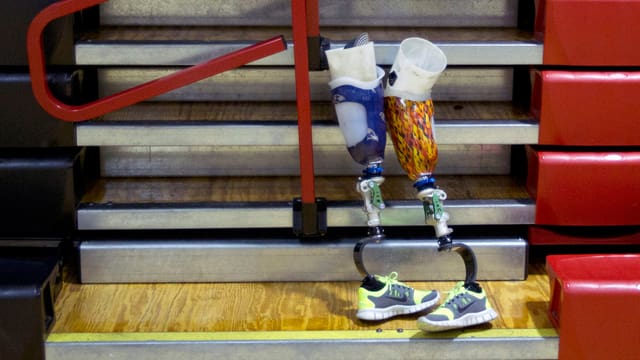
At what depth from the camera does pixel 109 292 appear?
3.00 meters

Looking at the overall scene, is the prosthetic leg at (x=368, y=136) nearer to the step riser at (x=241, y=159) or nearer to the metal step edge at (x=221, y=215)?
the metal step edge at (x=221, y=215)

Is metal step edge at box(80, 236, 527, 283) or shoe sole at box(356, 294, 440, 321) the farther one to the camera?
metal step edge at box(80, 236, 527, 283)

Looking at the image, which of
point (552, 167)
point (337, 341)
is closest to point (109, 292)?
point (337, 341)

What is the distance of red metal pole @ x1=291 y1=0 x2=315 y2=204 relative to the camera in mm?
2850

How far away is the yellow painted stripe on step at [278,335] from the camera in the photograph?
8.89 ft

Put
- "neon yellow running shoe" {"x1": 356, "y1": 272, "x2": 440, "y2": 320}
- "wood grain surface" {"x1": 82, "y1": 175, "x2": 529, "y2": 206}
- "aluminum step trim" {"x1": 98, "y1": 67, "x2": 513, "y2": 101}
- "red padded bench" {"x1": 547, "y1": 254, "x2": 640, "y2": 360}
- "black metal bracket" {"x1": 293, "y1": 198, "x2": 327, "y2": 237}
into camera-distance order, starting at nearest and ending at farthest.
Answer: "red padded bench" {"x1": 547, "y1": 254, "x2": 640, "y2": 360} → "neon yellow running shoe" {"x1": 356, "y1": 272, "x2": 440, "y2": 320} → "black metal bracket" {"x1": 293, "y1": 198, "x2": 327, "y2": 237} → "wood grain surface" {"x1": 82, "y1": 175, "x2": 529, "y2": 206} → "aluminum step trim" {"x1": 98, "y1": 67, "x2": 513, "y2": 101}

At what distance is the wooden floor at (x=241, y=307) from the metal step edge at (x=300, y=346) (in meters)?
0.05

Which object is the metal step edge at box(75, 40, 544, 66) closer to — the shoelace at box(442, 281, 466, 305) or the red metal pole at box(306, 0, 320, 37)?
the red metal pole at box(306, 0, 320, 37)

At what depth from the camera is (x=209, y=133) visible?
10.00 ft

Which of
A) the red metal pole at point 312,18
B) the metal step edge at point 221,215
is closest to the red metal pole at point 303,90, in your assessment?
the red metal pole at point 312,18

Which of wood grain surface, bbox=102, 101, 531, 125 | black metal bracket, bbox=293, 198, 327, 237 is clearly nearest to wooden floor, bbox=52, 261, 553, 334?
black metal bracket, bbox=293, 198, 327, 237

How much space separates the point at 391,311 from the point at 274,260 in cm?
43

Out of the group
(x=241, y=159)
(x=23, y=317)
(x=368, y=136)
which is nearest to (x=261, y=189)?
(x=241, y=159)

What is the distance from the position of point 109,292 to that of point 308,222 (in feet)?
2.03
